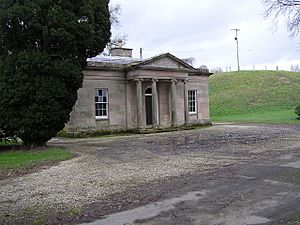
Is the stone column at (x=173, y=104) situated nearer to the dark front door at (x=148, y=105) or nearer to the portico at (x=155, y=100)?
the portico at (x=155, y=100)

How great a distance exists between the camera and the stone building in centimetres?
2284

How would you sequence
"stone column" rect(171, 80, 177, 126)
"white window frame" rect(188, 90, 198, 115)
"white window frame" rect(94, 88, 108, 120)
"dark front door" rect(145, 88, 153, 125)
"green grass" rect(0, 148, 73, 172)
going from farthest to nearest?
"white window frame" rect(188, 90, 198, 115) < "stone column" rect(171, 80, 177, 126) < "dark front door" rect(145, 88, 153, 125) < "white window frame" rect(94, 88, 108, 120) < "green grass" rect(0, 148, 73, 172)

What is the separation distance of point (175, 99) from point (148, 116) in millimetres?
2393

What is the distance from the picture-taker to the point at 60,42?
15.5 metres

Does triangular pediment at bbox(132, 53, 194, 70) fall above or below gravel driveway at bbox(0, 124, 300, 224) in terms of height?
above

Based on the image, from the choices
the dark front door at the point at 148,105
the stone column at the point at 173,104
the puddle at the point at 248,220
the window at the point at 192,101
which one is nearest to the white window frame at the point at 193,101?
the window at the point at 192,101

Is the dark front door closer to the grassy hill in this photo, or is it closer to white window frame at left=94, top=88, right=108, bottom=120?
white window frame at left=94, top=88, right=108, bottom=120

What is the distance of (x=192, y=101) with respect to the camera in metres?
29.0

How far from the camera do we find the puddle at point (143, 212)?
5.59 m

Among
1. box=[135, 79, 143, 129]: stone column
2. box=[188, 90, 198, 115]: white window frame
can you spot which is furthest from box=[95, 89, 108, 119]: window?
box=[188, 90, 198, 115]: white window frame

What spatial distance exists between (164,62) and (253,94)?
31702 mm

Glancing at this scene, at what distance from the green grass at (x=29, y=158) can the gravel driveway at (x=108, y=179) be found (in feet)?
2.44

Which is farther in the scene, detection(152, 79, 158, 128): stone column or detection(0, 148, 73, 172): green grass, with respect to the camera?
detection(152, 79, 158, 128): stone column

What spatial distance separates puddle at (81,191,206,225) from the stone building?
53.7 ft
